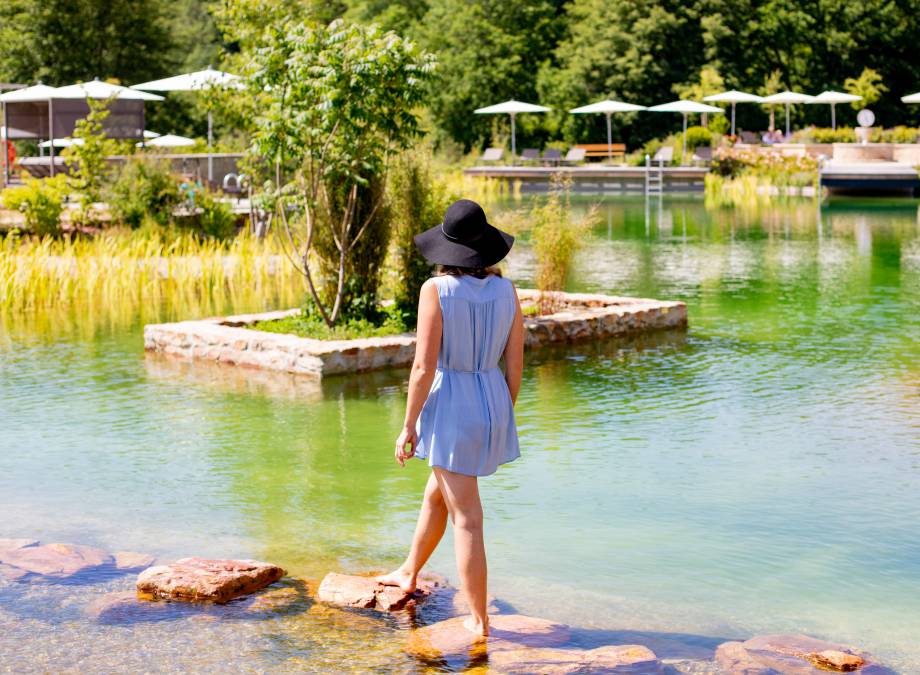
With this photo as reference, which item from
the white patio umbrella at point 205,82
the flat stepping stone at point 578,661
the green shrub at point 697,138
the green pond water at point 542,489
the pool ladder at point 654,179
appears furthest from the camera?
the green shrub at point 697,138

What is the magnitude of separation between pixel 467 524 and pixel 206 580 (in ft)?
4.68

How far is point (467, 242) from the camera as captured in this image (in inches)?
206

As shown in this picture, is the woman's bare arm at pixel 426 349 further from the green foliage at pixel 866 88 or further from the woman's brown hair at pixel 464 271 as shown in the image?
the green foliage at pixel 866 88

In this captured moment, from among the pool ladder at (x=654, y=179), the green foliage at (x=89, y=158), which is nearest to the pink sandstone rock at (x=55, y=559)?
the green foliage at (x=89, y=158)

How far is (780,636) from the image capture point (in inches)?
215

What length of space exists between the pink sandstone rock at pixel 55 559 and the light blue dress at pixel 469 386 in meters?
2.08

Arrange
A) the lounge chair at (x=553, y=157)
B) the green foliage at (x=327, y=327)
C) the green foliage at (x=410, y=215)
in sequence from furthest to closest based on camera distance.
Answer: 1. the lounge chair at (x=553, y=157)
2. the green foliage at (x=410, y=215)
3. the green foliage at (x=327, y=327)

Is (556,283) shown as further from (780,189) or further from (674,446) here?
(780,189)

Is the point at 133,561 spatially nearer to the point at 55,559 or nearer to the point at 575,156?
the point at 55,559

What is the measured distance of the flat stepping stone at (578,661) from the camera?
5.07 meters

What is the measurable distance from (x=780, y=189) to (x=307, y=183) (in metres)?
26.9

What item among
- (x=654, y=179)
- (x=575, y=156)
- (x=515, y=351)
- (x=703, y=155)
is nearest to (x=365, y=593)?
(x=515, y=351)

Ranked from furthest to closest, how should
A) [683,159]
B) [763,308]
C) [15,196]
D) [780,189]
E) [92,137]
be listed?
1. [683,159]
2. [780,189]
3. [92,137]
4. [15,196]
5. [763,308]

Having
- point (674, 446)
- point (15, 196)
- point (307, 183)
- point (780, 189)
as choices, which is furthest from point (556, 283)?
point (780, 189)
